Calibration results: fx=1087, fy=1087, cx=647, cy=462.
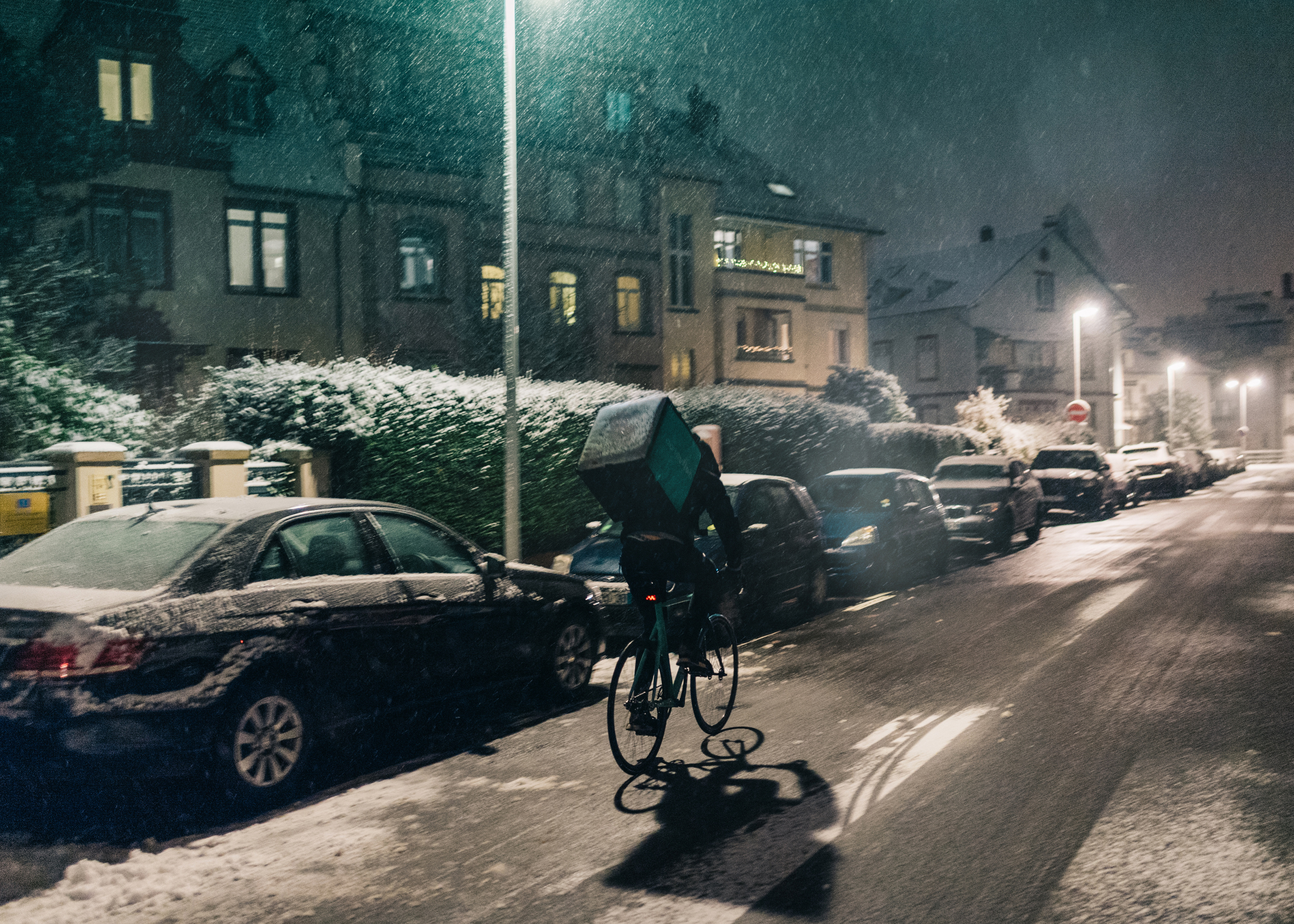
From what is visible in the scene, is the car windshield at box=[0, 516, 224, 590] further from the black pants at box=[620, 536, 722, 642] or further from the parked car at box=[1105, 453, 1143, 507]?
the parked car at box=[1105, 453, 1143, 507]

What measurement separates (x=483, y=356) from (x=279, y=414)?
14.7m

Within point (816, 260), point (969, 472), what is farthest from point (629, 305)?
point (969, 472)

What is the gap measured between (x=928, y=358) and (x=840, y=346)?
1355cm

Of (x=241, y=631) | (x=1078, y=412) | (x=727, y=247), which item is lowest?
(x=241, y=631)

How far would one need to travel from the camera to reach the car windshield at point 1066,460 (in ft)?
90.4

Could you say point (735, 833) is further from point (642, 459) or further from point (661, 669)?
point (642, 459)

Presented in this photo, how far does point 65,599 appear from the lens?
5.30 meters

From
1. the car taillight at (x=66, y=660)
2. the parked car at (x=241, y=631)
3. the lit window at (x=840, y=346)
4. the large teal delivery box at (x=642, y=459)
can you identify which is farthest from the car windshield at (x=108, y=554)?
the lit window at (x=840, y=346)

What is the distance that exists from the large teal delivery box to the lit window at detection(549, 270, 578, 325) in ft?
82.2

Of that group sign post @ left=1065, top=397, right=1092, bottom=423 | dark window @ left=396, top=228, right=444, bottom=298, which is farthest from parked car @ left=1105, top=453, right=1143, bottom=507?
dark window @ left=396, top=228, right=444, bottom=298

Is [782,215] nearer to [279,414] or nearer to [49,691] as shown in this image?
[279,414]

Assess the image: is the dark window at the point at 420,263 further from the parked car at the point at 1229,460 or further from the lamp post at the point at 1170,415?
the lamp post at the point at 1170,415

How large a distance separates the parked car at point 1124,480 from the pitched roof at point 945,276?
75.1 feet

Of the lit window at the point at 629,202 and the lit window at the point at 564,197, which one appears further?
the lit window at the point at 629,202
